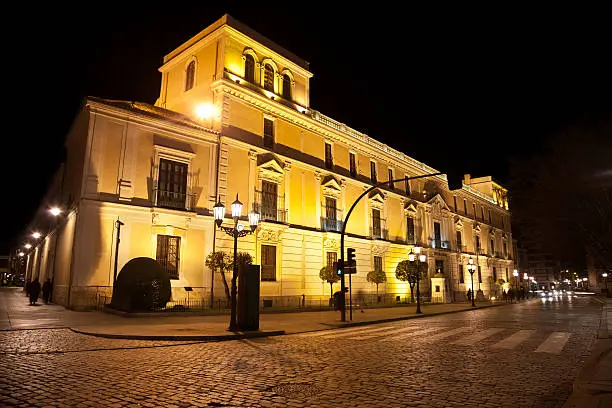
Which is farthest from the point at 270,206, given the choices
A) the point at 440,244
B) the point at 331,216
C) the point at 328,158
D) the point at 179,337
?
the point at 440,244

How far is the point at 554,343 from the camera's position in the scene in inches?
440

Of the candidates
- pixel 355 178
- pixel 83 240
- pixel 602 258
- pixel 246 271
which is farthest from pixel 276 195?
pixel 602 258

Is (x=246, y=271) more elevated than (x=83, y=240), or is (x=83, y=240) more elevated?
(x=83, y=240)

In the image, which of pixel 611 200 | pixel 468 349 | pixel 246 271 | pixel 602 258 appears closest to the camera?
pixel 611 200

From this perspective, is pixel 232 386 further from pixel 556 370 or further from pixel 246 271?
pixel 246 271

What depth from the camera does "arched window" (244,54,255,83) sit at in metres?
27.3

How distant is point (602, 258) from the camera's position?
7.99m

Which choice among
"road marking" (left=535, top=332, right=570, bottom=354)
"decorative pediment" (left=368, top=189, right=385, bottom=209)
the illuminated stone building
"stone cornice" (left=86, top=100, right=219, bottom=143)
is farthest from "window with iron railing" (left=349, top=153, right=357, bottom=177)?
"road marking" (left=535, top=332, right=570, bottom=354)

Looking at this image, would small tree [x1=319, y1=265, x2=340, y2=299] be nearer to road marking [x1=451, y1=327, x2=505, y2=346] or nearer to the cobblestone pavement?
Answer: road marking [x1=451, y1=327, x2=505, y2=346]

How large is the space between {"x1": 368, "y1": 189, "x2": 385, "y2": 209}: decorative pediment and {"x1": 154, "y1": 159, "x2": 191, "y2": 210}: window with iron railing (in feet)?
56.8

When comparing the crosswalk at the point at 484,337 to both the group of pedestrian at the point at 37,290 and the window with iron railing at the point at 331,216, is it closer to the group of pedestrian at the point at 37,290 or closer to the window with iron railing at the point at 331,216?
the window with iron railing at the point at 331,216

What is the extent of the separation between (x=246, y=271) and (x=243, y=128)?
1464cm

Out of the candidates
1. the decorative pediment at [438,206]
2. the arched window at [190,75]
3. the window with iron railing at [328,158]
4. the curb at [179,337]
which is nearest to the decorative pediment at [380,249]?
the window with iron railing at [328,158]

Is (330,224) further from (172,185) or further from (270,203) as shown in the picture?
(172,185)
